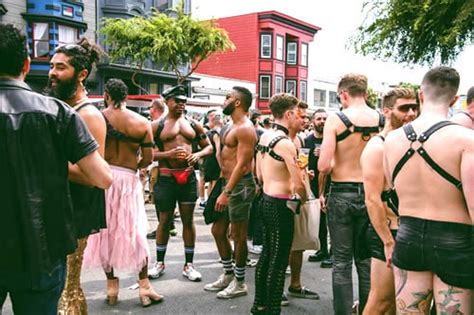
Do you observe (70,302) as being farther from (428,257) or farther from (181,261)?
(181,261)

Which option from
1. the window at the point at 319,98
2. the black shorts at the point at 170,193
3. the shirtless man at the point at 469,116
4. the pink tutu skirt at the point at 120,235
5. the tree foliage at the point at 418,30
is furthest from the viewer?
the window at the point at 319,98

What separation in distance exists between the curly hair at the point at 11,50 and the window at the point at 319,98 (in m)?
45.4

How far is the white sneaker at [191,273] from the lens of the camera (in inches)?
208

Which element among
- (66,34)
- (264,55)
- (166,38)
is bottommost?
(166,38)

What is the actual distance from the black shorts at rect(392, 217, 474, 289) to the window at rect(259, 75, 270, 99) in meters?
37.4

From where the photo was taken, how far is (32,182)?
2.02 m

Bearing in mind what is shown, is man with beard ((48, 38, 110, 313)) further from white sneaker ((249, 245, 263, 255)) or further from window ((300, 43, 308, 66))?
window ((300, 43, 308, 66))

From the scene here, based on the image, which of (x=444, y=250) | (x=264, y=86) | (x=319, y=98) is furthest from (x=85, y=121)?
(x=319, y=98)

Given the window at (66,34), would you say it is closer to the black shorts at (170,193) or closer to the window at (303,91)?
the black shorts at (170,193)

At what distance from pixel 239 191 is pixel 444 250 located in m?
2.80

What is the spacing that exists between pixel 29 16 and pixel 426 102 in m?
25.4

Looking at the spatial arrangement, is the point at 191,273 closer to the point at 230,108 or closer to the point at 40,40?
the point at 230,108

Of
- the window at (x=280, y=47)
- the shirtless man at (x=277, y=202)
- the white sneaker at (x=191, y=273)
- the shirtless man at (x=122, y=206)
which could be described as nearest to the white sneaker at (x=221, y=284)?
the white sneaker at (x=191, y=273)

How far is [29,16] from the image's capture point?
23688 mm
